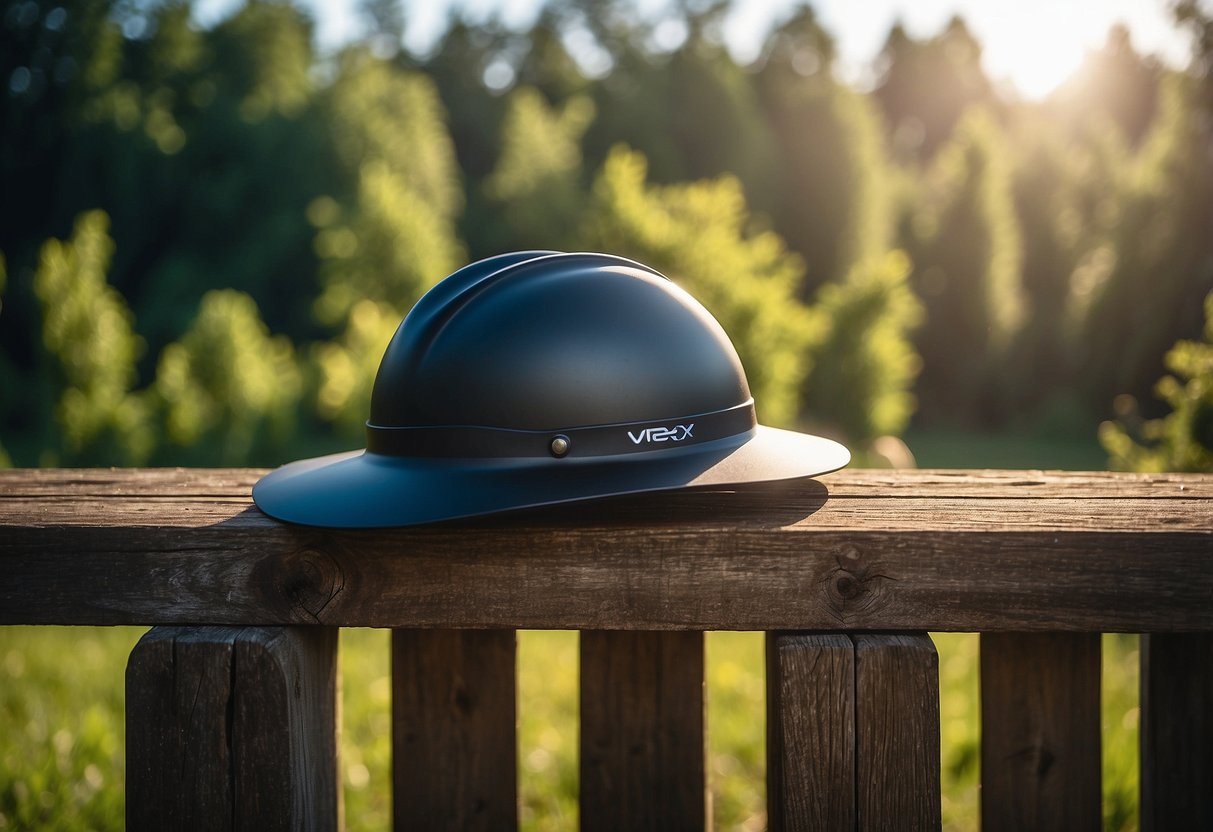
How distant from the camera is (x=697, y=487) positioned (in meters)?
1.29

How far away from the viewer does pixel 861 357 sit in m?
15.4

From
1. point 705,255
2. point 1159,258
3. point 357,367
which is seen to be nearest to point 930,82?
point 1159,258

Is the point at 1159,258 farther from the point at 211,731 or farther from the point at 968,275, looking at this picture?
the point at 968,275

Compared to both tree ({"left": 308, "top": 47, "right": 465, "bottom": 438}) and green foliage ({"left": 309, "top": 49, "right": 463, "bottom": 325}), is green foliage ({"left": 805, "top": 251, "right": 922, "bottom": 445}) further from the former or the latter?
green foliage ({"left": 309, "top": 49, "right": 463, "bottom": 325})

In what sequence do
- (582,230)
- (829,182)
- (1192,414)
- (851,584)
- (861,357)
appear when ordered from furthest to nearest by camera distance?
(829,182) → (861,357) → (582,230) → (1192,414) → (851,584)

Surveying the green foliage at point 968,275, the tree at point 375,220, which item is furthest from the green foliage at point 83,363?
the green foliage at point 968,275

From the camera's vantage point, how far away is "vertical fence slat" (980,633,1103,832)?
1544mm

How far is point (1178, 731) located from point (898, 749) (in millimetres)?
624

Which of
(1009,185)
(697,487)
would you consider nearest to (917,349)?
(1009,185)

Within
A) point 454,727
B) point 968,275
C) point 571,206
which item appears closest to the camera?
point 454,727

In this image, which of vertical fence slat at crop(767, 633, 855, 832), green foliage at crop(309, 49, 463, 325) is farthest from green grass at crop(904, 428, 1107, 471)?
vertical fence slat at crop(767, 633, 855, 832)

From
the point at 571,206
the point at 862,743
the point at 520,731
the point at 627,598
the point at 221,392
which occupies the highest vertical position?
the point at 571,206

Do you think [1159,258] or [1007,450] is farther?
[1007,450]

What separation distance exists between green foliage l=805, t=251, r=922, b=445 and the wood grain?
46.7 feet
